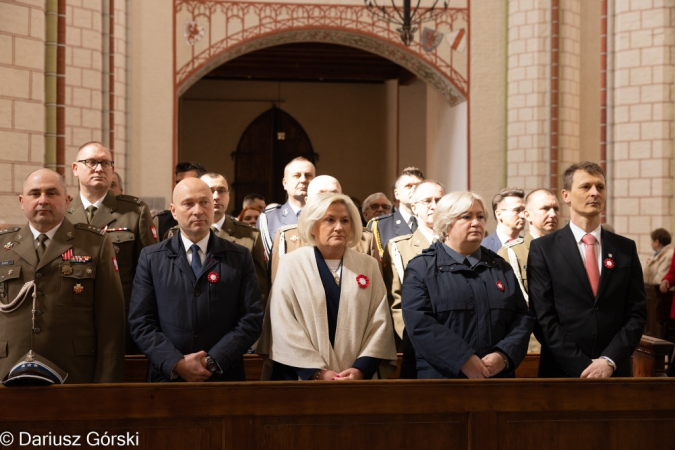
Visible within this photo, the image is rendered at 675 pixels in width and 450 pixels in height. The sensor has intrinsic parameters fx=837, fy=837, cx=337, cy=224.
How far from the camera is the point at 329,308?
299cm

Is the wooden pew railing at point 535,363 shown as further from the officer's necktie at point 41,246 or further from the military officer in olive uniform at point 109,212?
the officer's necktie at point 41,246

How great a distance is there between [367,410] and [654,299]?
197 inches

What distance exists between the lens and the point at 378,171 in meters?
15.4

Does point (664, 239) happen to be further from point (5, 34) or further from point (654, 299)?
point (5, 34)

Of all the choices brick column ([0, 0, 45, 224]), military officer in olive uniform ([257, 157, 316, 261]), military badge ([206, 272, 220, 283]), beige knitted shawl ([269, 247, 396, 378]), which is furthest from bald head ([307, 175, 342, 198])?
brick column ([0, 0, 45, 224])

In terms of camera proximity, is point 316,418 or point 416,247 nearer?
point 316,418

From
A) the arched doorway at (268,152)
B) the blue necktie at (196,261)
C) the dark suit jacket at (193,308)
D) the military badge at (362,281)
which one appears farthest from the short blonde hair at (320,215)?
the arched doorway at (268,152)

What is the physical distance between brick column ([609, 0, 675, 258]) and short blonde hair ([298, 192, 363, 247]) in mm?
4552

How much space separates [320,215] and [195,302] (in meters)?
0.55

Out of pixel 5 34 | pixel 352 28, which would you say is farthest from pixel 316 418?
pixel 352 28

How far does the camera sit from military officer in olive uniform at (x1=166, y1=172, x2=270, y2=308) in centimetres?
374

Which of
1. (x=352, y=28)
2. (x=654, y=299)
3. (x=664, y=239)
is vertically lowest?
(x=654, y=299)

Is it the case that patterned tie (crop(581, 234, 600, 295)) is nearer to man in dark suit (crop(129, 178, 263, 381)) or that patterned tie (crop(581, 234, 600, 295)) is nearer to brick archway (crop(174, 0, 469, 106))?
man in dark suit (crop(129, 178, 263, 381))

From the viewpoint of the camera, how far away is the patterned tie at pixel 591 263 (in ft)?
10.3
